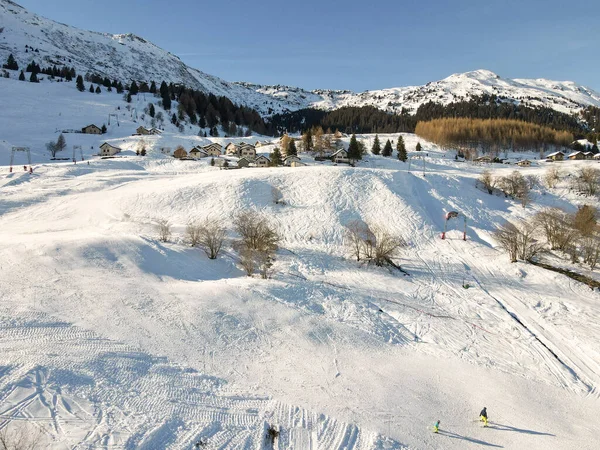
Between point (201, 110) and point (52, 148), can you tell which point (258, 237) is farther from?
point (201, 110)

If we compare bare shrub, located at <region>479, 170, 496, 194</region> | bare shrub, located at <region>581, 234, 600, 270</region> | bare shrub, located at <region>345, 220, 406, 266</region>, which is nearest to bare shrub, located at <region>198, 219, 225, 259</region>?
bare shrub, located at <region>345, 220, 406, 266</region>

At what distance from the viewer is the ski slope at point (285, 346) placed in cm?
1095

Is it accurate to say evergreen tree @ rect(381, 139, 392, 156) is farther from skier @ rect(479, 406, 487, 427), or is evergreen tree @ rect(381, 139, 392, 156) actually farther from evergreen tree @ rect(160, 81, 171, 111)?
evergreen tree @ rect(160, 81, 171, 111)

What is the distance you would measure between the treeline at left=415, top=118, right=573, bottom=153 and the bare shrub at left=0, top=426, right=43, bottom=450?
352ft

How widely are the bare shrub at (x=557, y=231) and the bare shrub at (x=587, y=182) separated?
64.2ft

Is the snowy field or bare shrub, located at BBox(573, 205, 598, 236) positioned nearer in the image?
the snowy field

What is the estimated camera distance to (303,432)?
11.3 metres

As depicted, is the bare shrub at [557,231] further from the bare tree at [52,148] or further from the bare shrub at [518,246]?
the bare tree at [52,148]

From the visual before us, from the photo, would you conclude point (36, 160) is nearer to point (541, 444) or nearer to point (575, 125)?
point (541, 444)

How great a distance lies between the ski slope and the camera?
10945 millimetres

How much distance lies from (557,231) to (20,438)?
4401 centimetres

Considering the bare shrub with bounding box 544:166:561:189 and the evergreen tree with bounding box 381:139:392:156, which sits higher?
the evergreen tree with bounding box 381:139:392:156

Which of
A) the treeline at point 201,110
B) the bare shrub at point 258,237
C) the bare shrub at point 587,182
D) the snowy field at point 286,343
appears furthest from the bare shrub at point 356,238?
the treeline at point 201,110

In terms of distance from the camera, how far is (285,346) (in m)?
Answer: 16.2
